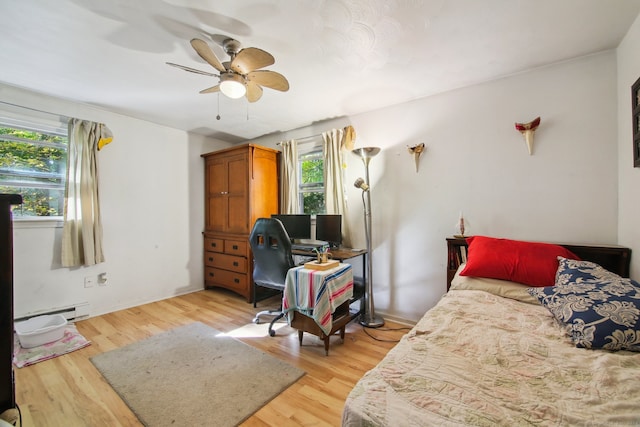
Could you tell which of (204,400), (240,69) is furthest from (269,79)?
(204,400)

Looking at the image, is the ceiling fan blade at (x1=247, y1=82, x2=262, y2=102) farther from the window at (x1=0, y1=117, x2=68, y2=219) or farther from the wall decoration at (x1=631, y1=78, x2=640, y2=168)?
the wall decoration at (x1=631, y1=78, x2=640, y2=168)

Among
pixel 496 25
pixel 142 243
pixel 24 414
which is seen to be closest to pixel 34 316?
pixel 142 243

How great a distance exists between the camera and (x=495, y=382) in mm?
852

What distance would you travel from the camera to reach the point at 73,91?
2561 mm

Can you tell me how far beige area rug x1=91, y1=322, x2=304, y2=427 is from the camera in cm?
154

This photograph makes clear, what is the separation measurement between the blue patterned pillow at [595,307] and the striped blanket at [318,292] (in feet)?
4.41

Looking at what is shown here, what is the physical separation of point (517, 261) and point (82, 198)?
420cm

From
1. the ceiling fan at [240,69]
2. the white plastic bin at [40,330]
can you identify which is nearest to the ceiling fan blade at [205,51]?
the ceiling fan at [240,69]

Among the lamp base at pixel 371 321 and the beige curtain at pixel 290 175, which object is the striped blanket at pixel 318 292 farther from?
the beige curtain at pixel 290 175

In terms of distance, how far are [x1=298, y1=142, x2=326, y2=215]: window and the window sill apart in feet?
9.02

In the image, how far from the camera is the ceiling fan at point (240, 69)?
1688 mm

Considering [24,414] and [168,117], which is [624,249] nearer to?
[24,414]

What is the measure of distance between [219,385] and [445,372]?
159 cm

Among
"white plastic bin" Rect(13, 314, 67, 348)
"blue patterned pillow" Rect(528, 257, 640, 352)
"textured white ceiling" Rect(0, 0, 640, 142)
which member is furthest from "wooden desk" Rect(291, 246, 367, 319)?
"white plastic bin" Rect(13, 314, 67, 348)
